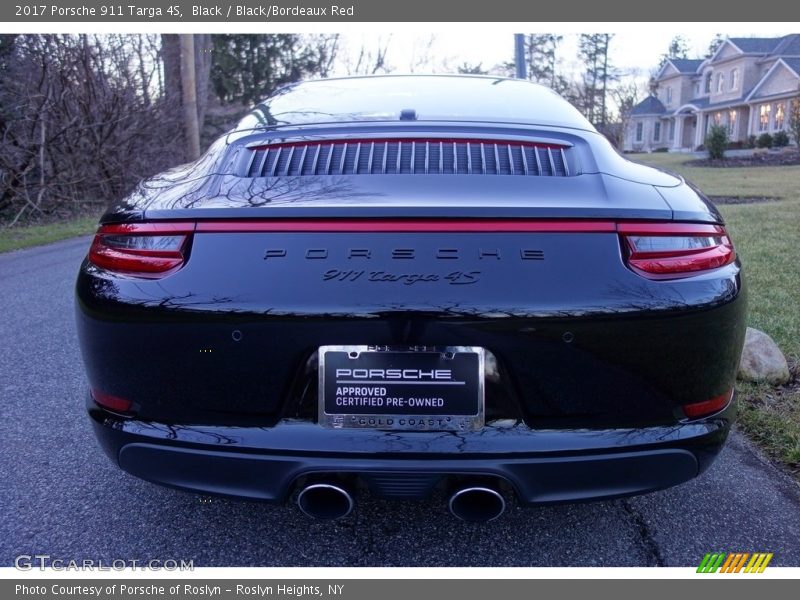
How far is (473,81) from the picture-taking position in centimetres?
314

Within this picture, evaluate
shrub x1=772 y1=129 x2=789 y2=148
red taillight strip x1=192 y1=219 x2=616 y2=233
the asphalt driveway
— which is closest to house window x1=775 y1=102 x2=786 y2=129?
shrub x1=772 y1=129 x2=789 y2=148

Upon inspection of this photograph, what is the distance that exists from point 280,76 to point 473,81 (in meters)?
25.0

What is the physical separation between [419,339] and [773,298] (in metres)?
4.08

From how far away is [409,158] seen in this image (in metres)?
1.96

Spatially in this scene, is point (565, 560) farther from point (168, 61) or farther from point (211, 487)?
point (168, 61)

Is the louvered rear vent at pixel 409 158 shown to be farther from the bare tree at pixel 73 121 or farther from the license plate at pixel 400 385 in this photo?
the bare tree at pixel 73 121

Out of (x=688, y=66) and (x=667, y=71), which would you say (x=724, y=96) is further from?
(x=667, y=71)

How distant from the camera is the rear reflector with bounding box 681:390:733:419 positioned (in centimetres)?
177

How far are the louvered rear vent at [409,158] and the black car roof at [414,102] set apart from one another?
0.27 m

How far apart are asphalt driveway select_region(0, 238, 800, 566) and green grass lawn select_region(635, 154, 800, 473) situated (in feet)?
0.72

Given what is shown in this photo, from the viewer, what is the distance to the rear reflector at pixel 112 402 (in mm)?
1826

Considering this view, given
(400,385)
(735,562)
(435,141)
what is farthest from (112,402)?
(735,562)

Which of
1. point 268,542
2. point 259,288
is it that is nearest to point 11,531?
point 268,542

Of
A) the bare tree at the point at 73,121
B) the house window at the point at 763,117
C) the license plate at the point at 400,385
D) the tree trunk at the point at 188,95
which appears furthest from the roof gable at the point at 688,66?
the license plate at the point at 400,385
